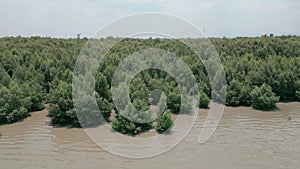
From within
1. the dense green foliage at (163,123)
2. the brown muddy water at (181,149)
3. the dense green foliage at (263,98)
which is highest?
the dense green foliage at (263,98)

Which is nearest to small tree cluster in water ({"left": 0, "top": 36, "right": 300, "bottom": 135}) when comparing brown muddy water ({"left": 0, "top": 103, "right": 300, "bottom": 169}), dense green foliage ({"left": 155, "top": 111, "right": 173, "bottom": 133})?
dense green foliage ({"left": 155, "top": 111, "right": 173, "bottom": 133})

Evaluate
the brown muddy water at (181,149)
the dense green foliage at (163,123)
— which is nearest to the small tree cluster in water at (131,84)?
the dense green foliage at (163,123)

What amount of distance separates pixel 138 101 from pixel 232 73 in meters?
10.5

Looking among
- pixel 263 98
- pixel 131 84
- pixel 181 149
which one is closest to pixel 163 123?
A: pixel 181 149

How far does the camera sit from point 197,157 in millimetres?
15898

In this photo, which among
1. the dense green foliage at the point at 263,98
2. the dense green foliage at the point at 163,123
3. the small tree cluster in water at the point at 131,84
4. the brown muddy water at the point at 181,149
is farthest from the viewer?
the dense green foliage at the point at 263,98

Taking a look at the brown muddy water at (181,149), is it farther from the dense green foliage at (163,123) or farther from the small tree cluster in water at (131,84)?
the small tree cluster in water at (131,84)

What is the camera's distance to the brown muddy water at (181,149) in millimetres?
15102

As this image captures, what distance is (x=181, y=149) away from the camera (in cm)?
Answer: 1689

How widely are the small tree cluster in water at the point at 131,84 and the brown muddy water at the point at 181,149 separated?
1.09 m

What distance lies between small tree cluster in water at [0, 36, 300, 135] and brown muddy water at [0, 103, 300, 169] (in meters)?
1.09

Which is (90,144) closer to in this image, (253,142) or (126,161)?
(126,161)

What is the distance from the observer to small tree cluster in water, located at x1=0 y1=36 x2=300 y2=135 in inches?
808

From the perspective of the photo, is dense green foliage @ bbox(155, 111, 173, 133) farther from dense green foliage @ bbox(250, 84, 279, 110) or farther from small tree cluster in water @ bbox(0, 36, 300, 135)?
dense green foliage @ bbox(250, 84, 279, 110)
